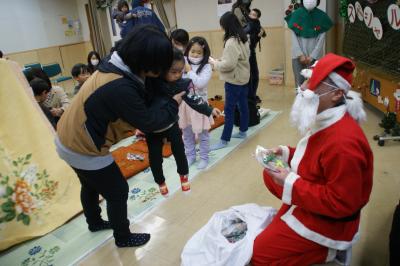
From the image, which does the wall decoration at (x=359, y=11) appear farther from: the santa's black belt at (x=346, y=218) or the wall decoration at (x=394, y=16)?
the santa's black belt at (x=346, y=218)

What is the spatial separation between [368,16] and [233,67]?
1.57m

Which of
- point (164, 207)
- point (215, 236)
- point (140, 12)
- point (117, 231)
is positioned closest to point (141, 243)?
point (117, 231)

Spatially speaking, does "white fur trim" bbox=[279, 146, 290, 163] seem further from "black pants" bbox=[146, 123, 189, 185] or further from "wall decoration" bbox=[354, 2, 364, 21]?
"wall decoration" bbox=[354, 2, 364, 21]

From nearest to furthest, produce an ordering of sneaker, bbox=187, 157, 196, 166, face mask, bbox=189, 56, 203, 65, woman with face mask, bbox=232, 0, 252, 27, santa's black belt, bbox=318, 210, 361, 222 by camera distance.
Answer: santa's black belt, bbox=318, 210, 361, 222, face mask, bbox=189, 56, 203, 65, sneaker, bbox=187, 157, 196, 166, woman with face mask, bbox=232, 0, 252, 27

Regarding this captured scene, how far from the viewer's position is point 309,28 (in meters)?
3.84

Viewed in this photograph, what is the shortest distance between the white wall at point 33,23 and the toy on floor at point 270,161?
734 cm

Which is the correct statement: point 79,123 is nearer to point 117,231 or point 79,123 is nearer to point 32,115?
point 117,231

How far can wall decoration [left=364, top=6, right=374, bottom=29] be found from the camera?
10.5 feet

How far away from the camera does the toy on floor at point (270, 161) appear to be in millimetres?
1400

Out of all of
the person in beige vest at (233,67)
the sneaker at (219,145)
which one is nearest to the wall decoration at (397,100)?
the person in beige vest at (233,67)

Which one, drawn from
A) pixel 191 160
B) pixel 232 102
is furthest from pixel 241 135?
pixel 191 160

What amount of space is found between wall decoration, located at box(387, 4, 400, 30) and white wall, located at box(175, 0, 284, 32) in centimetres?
303

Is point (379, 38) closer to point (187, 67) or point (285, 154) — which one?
point (187, 67)

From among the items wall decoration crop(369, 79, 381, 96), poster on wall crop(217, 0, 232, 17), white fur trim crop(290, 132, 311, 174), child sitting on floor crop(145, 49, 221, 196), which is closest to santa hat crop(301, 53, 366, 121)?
white fur trim crop(290, 132, 311, 174)
